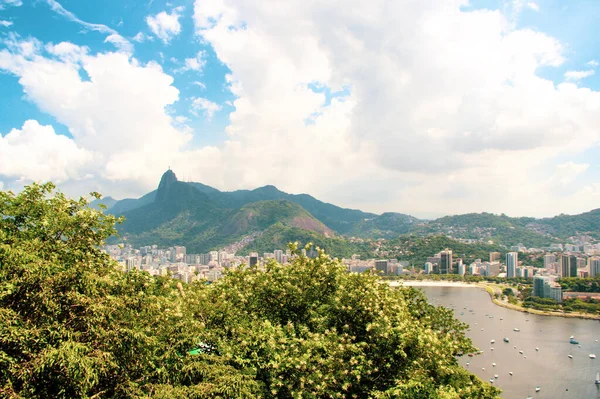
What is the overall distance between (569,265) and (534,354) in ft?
131

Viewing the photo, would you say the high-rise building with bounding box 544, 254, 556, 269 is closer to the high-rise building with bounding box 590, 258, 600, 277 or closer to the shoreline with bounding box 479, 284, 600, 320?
the high-rise building with bounding box 590, 258, 600, 277

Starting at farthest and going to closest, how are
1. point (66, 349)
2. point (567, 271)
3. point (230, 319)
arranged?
point (567, 271)
point (230, 319)
point (66, 349)

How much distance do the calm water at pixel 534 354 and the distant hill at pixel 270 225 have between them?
251ft

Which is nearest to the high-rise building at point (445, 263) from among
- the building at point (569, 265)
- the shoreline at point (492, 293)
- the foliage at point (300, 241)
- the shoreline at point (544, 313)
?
the shoreline at point (492, 293)

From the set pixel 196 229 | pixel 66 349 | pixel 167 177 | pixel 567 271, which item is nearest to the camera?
pixel 66 349

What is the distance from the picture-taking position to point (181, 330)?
15.9ft

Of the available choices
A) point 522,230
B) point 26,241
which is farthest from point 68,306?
point 522,230

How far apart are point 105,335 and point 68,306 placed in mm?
492

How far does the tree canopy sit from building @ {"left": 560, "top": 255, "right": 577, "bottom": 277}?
6382cm

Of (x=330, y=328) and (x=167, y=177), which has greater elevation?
(x=167, y=177)

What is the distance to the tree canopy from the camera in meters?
3.68

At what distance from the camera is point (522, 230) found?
12862cm

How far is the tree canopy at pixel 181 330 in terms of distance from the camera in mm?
3682

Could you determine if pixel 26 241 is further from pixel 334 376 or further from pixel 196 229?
pixel 196 229
